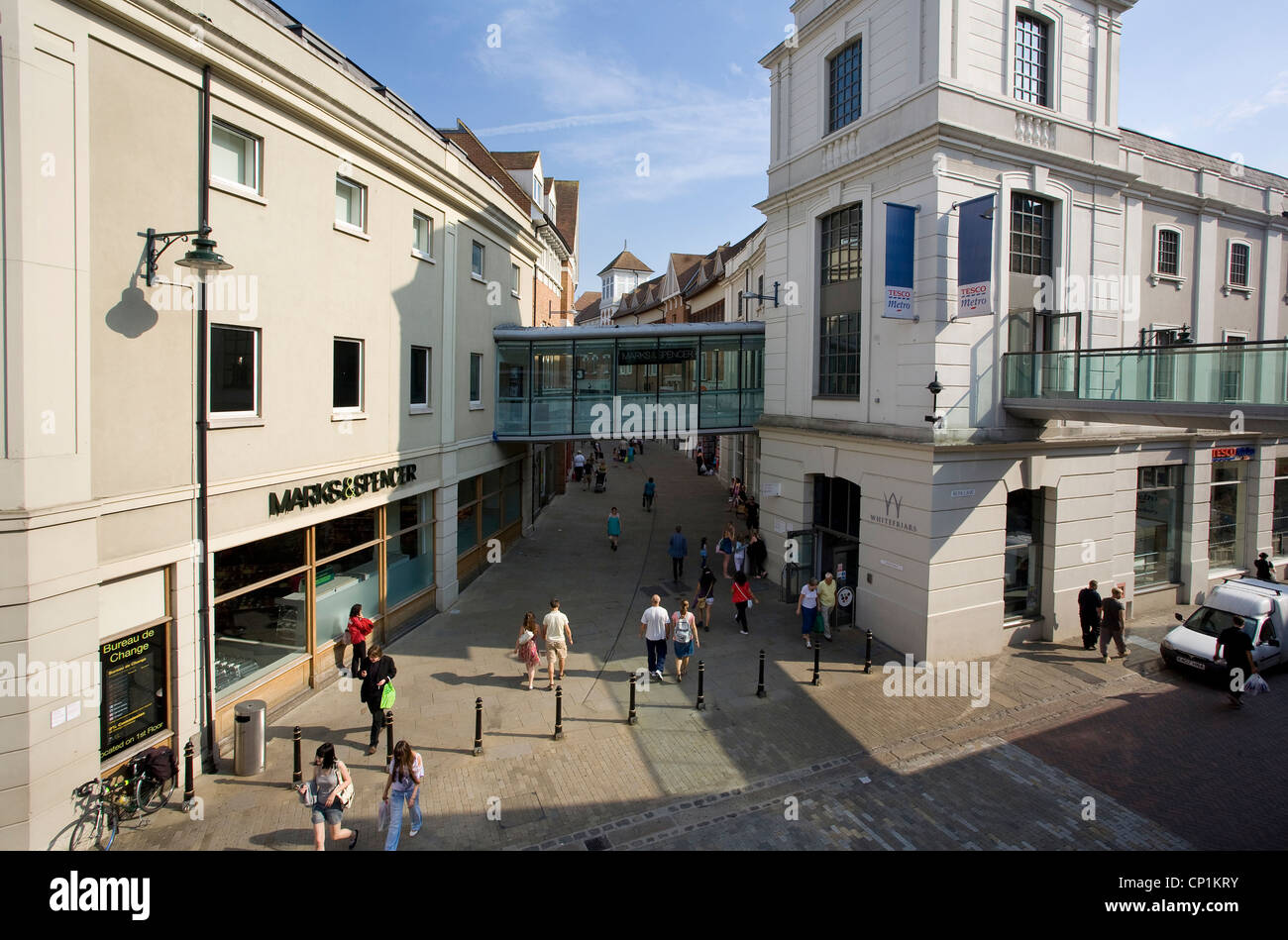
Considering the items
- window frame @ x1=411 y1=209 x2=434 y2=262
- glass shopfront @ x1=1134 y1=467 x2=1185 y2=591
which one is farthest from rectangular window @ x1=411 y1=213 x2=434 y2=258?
glass shopfront @ x1=1134 y1=467 x2=1185 y2=591

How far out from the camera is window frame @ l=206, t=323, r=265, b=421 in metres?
9.85

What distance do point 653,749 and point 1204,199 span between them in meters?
21.5

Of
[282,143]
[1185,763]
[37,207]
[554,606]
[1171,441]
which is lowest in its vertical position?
[1185,763]

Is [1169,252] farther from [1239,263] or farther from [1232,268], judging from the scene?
[1239,263]

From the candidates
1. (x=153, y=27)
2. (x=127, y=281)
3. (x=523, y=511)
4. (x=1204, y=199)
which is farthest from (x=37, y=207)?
(x=1204, y=199)

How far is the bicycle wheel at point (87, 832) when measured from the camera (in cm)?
792

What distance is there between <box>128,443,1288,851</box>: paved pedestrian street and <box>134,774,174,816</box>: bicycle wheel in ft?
0.61

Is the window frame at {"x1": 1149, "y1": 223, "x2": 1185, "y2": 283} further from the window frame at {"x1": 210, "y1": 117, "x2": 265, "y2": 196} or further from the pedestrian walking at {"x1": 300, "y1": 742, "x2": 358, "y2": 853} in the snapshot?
the pedestrian walking at {"x1": 300, "y1": 742, "x2": 358, "y2": 853}

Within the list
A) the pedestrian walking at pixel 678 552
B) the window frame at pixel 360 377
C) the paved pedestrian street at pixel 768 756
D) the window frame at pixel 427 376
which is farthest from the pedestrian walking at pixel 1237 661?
the window frame at pixel 360 377

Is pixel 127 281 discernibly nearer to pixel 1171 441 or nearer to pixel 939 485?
pixel 939 485

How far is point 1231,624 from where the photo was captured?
1445 cm

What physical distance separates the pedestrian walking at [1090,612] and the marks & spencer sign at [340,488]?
1472 centimetres

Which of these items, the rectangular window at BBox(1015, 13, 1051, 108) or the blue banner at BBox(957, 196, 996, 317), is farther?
the rectangular window at BBox(1015, 13, 1051, 108)

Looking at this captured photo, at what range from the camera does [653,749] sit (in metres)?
10.8
